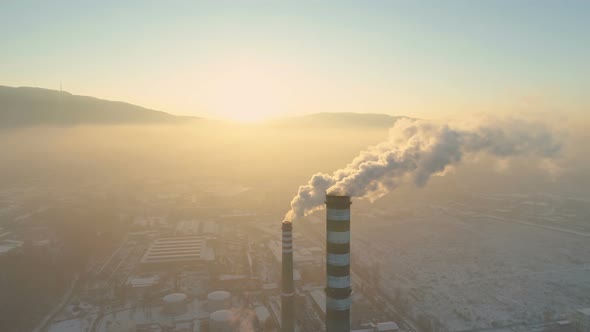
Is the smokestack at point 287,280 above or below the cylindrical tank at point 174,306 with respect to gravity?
above

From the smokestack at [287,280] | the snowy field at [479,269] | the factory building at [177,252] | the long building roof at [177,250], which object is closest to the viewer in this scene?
the smokestack at [287,280]

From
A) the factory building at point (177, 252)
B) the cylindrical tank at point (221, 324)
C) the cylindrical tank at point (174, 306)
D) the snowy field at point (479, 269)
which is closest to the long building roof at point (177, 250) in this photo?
the factory building at point (177, 252)

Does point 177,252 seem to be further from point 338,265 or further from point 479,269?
point 338,265

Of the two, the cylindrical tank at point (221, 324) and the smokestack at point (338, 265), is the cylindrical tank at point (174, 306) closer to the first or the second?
the cylindrical tank at point (221, 324)

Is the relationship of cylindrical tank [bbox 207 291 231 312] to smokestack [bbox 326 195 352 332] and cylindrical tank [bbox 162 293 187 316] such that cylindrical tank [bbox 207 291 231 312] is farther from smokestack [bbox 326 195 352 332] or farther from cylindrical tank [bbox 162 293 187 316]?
smokestack [bbox 326 195 352 332]

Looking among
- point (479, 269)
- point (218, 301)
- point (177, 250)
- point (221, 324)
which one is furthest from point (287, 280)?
point (177, 250)
